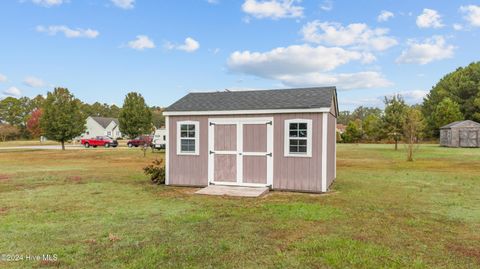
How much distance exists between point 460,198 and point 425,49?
2294 cm

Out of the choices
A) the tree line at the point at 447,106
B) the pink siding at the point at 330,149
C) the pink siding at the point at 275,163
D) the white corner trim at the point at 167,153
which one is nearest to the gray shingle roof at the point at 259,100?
the pink siding at the point at 275,163

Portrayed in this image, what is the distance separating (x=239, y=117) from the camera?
392 inches

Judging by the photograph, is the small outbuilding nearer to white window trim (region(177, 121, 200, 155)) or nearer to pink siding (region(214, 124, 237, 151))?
pink siding (region(214, 124, 237, 151))

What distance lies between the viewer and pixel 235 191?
9.23 metres

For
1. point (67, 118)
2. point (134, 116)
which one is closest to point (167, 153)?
point (67, 118)

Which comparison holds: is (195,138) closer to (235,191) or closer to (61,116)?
(235,191)

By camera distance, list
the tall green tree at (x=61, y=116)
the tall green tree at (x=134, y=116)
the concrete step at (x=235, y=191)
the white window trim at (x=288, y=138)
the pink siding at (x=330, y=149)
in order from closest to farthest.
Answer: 1. the concrete step at (x=235, y=191)
2. the white window trim at (x=288, y=138)
3. the pink siding at (x=330, y=149)
4. the tall green tree at (x=61, y=116)
5. the tall green tree at (x=134, y=116)

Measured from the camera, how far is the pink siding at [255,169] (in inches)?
380

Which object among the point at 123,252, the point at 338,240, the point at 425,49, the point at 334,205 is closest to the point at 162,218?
the point at 123,252

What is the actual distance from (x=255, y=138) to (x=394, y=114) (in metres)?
23.8

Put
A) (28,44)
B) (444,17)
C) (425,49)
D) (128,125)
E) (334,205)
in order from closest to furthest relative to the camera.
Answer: (334,205), (444,17), (28,44), (425,49), (128,125)

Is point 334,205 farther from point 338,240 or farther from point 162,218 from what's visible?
point 162,218

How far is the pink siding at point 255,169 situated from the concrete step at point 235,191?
0.30m

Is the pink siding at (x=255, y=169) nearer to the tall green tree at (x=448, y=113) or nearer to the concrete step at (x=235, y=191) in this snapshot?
the concrete step at (x=235, y=191)
